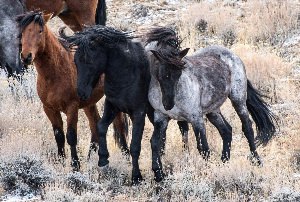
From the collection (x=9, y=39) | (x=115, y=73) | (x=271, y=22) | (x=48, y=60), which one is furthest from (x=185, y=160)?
(x=271, y=22)

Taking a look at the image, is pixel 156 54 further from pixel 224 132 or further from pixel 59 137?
pixel 59 137

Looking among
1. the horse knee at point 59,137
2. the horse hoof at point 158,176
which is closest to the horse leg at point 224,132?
the horse hoof at point 158,176

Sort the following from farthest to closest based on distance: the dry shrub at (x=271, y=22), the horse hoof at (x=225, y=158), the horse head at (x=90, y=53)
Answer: the dry shrub at (x=271, y=22) → the horse hoof at (x=225, y=158) → the horse head at (x=90, y=53)

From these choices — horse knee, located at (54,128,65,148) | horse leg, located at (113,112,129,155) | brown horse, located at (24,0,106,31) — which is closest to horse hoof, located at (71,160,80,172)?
horse knee, located at (54,128,65,148)

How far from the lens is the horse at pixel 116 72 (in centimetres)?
687

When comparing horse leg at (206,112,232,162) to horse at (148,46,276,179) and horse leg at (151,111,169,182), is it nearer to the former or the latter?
horse at (148,46,276,179)

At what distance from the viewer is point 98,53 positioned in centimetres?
692

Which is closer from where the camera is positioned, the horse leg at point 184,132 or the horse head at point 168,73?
the horse head at point 168,73

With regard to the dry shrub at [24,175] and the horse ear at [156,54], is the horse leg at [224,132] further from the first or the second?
the dry shrub at [24,175]

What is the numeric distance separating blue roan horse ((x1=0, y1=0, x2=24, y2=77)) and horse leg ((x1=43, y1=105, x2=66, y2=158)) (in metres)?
1.10

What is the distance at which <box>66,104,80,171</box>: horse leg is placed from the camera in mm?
7551

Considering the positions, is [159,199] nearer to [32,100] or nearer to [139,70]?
[139,70]

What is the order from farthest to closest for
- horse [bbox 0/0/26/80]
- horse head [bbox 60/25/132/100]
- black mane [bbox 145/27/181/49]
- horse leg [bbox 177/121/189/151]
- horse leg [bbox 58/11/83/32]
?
horse leg [bbox 58/11/83/32]
horse [bbox 0/0/26/80]
horse leg [bbox 177/121/189/151]
black mane [bbox 145/27/181/49]
horse head [bbox 60/25/132/100]

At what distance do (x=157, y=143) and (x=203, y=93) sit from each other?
0.71 metres
